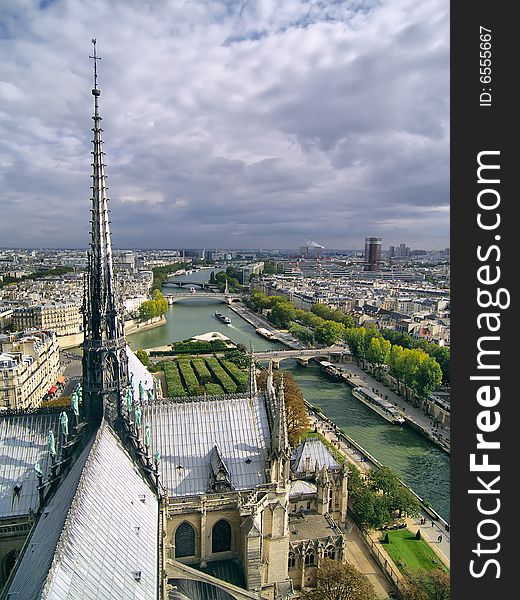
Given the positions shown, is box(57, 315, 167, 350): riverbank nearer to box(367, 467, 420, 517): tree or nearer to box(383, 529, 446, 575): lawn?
box(367, 467, 420, 517): tree

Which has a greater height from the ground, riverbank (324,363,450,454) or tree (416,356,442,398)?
tree (416,356,442,398)

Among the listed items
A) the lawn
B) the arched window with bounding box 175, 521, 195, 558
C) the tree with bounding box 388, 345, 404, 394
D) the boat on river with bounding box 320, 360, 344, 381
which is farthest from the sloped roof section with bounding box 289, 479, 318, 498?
the boat on river with bounding box 320, 360, 344, 381

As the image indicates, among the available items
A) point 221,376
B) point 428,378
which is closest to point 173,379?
point 221,376

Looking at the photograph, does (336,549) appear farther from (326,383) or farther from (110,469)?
(326,383)

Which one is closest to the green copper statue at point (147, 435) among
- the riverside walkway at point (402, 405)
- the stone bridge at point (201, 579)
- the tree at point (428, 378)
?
the stone bridge at point (201, 579)

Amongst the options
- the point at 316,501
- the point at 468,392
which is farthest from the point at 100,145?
the point at 316,501

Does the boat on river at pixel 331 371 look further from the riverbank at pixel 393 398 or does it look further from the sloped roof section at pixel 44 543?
the sloped roof section at pixel 44 543
